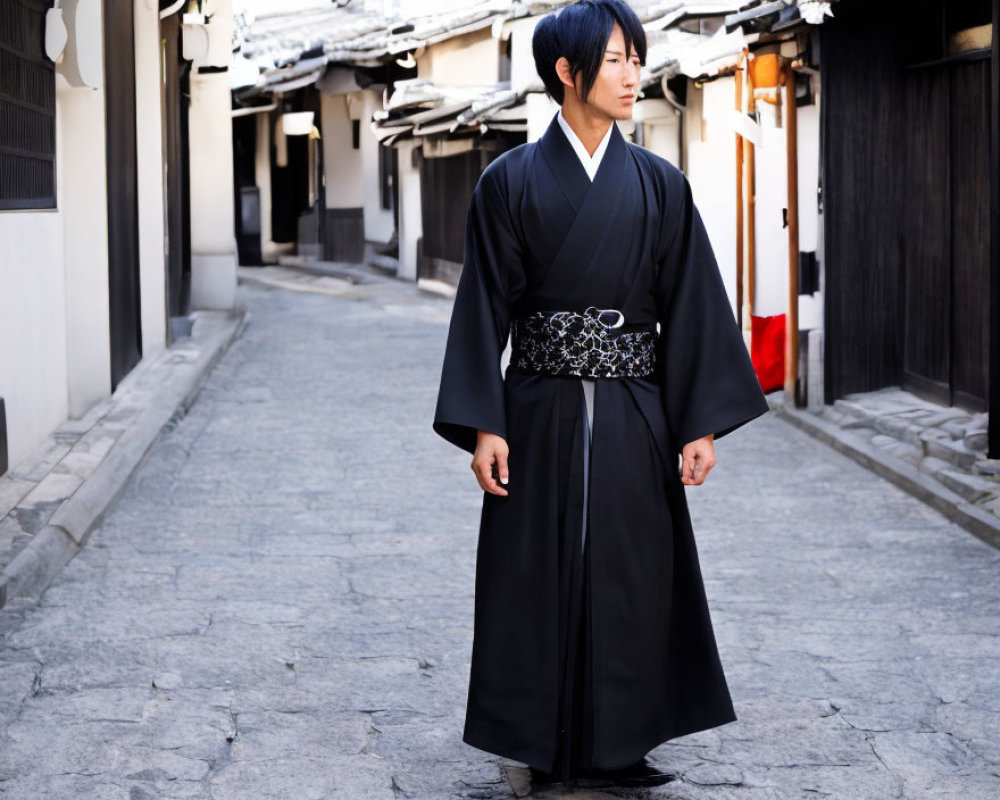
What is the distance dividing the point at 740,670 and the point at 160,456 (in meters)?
5.72

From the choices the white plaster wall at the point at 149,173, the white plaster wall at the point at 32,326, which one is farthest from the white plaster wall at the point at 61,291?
the white plaster wall at the point at 149,173

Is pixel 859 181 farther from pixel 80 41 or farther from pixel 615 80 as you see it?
pixel 615 80

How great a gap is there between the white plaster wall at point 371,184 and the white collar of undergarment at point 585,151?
27.7 meters

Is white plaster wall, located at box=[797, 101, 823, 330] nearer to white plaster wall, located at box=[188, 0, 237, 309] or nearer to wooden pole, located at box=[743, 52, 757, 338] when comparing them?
wooden pole, located at box=[743, 52, 757, 338]

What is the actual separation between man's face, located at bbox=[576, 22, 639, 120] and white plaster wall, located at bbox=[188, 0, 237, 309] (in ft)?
54.5

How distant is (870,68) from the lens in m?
11.2

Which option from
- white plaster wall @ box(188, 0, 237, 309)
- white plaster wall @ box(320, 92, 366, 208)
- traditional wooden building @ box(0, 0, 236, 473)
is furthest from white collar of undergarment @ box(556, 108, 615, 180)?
white plaster wall @ box(320, 92, 366, 208)

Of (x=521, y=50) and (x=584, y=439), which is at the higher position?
(x=521, y=50)

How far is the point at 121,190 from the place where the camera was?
43.5 ft

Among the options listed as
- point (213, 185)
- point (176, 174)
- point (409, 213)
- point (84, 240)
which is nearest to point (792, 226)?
point (84, 240)

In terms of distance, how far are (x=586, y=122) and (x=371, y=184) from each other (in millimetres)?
29203

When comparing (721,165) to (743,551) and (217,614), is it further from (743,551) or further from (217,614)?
(217,614)

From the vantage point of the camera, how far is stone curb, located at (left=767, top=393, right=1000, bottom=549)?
25.8ft

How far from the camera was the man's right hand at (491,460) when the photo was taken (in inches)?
171
